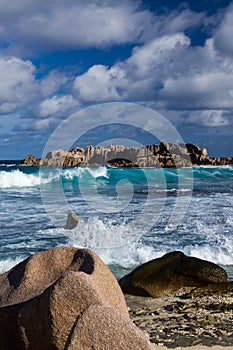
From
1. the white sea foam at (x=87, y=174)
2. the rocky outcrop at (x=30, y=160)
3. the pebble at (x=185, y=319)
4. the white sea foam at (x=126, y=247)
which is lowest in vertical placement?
the pebble at (x=185, y=319)

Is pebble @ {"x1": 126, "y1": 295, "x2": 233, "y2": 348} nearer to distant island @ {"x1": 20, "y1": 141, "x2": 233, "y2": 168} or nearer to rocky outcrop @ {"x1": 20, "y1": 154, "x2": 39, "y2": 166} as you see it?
distant island @ {"x1": 20, "y1": 141, "x2": 233, "y2": 168}

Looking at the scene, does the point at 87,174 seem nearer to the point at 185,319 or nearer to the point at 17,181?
the point at 17,181

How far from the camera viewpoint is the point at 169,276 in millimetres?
7867

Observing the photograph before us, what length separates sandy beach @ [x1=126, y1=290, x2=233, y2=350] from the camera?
527cm

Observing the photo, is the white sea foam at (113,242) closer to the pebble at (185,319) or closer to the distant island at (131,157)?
the pebble at (185,319)

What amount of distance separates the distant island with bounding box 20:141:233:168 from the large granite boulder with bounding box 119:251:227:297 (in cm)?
3546

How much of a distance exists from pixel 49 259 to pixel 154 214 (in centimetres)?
1303

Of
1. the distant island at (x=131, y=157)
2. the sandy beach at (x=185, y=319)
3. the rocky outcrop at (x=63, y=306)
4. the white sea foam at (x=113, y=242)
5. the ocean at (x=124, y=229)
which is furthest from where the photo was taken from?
the distant island at (x=131, y=157)

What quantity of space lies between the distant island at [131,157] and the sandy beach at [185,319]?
119 feet

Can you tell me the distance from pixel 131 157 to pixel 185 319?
176 ft

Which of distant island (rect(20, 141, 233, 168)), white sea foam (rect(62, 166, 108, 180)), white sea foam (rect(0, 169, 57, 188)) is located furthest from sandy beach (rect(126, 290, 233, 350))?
distant island (rect(20, 141, 233, 168))

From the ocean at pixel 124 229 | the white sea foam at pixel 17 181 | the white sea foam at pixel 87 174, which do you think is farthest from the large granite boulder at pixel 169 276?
the white sea foam at pixel 87 174

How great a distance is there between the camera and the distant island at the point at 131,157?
52156 mm

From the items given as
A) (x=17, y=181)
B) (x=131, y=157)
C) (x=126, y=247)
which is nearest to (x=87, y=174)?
(x=17, y=181)
